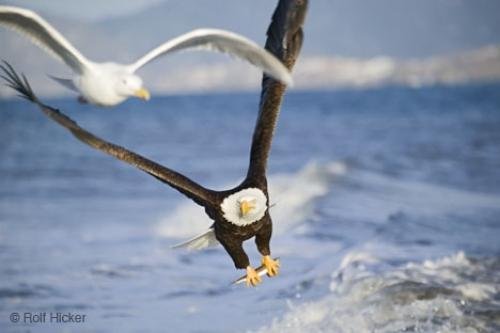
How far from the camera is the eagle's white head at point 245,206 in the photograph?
22.1 ft

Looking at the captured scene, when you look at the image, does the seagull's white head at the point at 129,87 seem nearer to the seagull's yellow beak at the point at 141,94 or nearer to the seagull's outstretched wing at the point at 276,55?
the seagull's yellow beak at the point at 141,94

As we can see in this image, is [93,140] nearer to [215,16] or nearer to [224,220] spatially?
A: [224,220]

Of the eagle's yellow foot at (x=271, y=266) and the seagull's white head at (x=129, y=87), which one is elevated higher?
the eagle's yellow foot at (x=271, y=266)

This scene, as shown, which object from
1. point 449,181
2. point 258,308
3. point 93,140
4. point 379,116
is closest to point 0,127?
point 379,116

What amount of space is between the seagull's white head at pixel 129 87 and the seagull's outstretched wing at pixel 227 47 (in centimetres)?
29

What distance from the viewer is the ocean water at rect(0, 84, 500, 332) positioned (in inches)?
354

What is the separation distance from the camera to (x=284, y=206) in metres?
15.9

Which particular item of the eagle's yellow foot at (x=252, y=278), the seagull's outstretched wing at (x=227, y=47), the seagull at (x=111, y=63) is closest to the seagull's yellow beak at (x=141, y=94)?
the seagull at (x=111, y=63)

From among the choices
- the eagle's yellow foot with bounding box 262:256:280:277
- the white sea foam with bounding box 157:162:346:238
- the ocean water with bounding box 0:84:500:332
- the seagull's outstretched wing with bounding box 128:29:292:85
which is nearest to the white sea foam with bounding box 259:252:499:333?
the ocean water with bounding box 0:84:500:332

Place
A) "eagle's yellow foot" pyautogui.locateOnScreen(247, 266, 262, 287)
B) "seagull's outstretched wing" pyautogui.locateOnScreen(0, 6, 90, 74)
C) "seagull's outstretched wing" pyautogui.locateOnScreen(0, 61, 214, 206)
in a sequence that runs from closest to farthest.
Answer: "seagull's outstretched wing" pyautogui.locateOnScreen(0, 6, 90, 74), "seagull's outstretched wing" pyautogui.locateOnScreen(0, 61, 214, 206), "eagle's yellow foot" pyautogui.locateOnScreen(247, 266, 262, 287)

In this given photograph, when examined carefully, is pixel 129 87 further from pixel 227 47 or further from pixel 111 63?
pixel 227 47

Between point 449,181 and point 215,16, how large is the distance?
81745mm

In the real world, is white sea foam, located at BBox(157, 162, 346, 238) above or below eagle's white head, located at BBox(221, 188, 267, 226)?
above

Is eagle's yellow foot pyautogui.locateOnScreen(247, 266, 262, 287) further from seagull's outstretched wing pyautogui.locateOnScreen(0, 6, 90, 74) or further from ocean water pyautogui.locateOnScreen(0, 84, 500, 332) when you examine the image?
seagull's outstretched wing pyautogui.locateOnScreen(0, 6, 90, 74)
